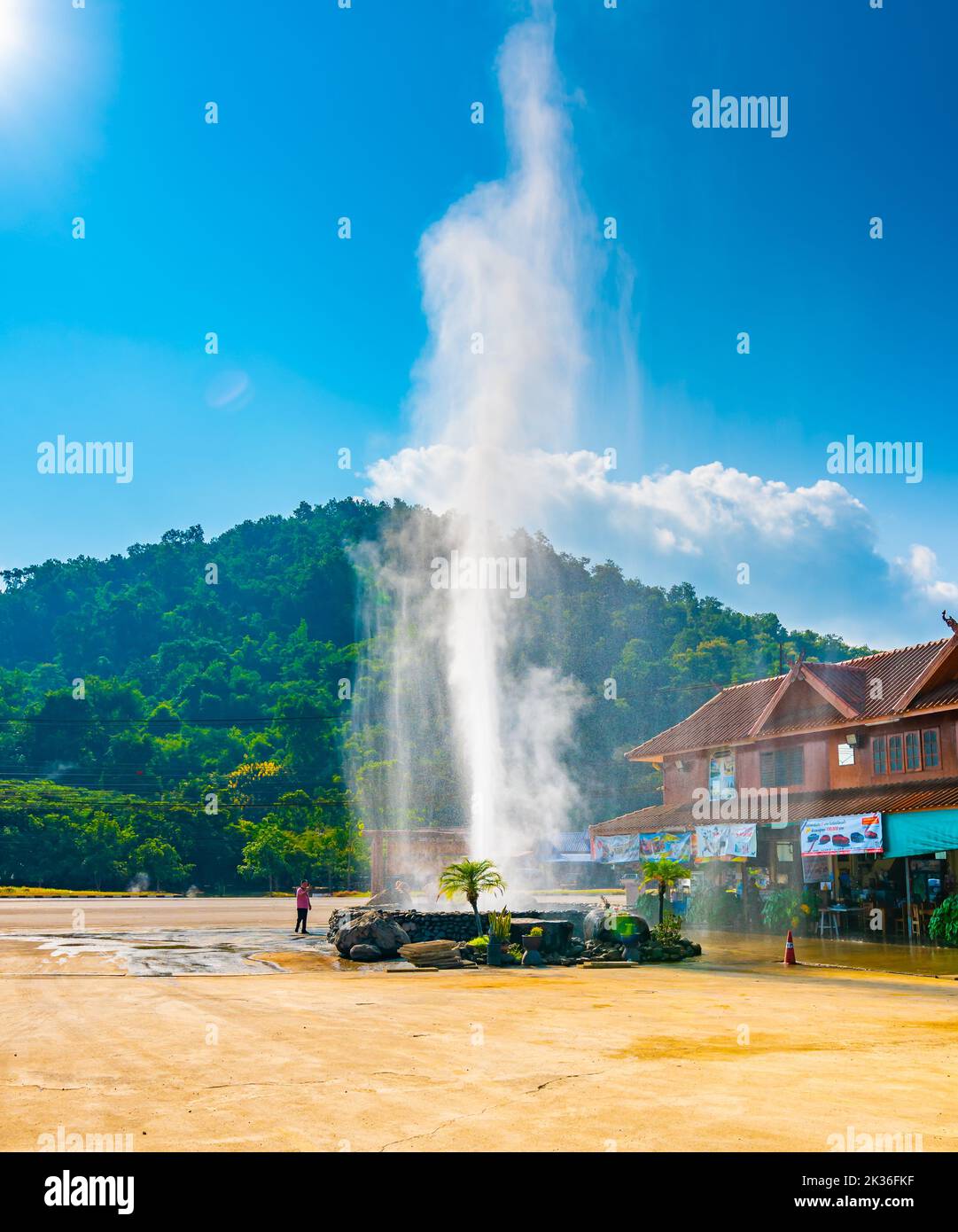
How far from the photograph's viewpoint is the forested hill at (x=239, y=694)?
3098 inches

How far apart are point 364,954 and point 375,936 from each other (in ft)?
2.17

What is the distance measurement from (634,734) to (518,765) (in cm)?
2934

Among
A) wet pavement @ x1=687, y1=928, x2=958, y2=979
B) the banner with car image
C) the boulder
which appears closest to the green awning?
the banner with car image

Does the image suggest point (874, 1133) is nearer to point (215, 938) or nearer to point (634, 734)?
point (215, 938)

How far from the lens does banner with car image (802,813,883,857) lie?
1169 inches

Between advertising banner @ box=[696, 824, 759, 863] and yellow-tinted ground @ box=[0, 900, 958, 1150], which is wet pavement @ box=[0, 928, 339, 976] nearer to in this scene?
yellow-tinted ground @ box=[0, 900, 958, 1150]

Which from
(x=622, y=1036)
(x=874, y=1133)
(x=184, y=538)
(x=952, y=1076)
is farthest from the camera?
(x=184, y=538)

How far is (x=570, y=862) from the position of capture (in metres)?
78.8

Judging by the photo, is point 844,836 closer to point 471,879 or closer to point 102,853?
point 471,879

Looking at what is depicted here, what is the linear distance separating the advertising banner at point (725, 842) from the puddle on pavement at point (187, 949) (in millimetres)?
13032

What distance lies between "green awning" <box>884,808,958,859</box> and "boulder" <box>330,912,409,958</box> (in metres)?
13.3

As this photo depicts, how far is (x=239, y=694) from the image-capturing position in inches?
4732

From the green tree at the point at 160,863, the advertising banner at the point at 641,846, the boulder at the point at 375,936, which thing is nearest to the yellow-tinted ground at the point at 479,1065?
the boulder at the point at 375,936
